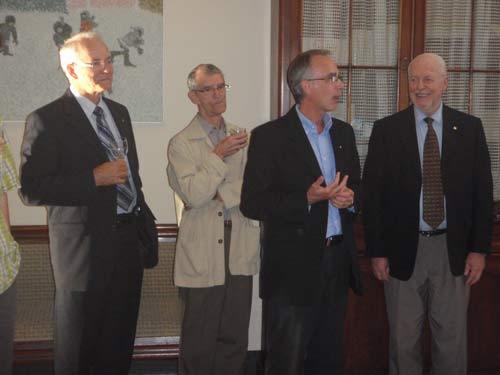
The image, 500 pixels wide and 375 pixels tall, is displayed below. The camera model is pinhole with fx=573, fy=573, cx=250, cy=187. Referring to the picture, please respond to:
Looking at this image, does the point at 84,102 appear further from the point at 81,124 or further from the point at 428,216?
the point at 428,216

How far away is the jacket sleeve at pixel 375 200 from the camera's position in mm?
2576

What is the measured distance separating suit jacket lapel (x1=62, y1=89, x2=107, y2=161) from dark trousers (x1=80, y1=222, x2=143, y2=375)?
1.08 feet

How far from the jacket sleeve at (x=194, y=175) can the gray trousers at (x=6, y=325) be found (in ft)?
2.71

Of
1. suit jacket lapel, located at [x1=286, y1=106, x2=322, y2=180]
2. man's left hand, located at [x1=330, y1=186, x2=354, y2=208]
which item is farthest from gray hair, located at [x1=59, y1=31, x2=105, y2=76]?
man's left hand, located at [x1=330, y1=186, x2=354, y2=208]

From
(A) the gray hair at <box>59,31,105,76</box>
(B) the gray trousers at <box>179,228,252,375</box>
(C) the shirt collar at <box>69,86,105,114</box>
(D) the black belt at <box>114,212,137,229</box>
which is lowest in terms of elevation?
(B) the gray trousers at <box>179,228,252,375</box>

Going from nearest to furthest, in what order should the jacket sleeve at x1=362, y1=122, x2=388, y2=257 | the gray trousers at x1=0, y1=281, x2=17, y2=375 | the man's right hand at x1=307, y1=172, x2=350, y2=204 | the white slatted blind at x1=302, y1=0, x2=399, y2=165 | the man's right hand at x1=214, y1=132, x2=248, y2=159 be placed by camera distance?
the gray trousers at x1=0, y1=281, x2=17, y2=375, the man's right hand at x1=307, y1=172, x2=350, y2=204, the man's right hand at x1=214, y1=132, x2=248, y2=159, the jacket sleeve at x1=362, y1=122, x2=388, y2=257, the white slatted blind at x1=302, y1=0, x2=399, y2=165

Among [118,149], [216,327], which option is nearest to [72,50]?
[118,149]

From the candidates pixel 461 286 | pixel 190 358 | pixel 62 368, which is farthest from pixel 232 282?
pixel 461 286

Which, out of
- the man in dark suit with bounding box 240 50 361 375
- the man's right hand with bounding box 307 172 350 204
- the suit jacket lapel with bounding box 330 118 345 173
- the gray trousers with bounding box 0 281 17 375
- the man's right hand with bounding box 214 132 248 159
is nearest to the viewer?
the gray trousers with bounding box 0 281 17 375

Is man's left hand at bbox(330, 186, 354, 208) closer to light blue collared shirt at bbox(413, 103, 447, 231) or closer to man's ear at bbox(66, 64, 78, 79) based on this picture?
light blue collared shirt at bbox(413, 103, 447, 231)

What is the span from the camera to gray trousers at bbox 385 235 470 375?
8.25 ft

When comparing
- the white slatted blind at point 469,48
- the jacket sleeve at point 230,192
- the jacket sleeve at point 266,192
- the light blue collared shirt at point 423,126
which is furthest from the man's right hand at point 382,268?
the white slatted blind at point 469,48

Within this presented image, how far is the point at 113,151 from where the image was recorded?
231 cm

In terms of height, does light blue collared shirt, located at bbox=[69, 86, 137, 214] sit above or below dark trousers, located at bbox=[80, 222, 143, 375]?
above
